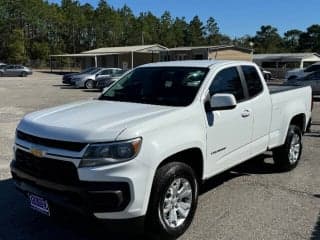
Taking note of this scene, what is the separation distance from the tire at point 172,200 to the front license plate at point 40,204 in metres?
0.96

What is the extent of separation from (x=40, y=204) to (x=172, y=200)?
4.18 ft

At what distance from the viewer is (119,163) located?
160 inches

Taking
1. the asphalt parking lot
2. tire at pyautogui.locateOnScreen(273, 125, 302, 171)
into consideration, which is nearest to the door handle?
the asphalt parking lot

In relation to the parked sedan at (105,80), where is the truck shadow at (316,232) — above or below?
below

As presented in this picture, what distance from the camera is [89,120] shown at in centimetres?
451

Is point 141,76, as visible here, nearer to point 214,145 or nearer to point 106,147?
point 214,145

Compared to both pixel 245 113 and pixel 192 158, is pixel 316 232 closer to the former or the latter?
pixel 192 158

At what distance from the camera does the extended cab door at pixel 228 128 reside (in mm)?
5289

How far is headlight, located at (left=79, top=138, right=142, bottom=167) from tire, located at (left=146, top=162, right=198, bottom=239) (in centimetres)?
42

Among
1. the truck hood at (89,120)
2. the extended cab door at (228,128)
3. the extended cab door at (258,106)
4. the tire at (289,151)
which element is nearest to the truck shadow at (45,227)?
the truck hood at (89,120)

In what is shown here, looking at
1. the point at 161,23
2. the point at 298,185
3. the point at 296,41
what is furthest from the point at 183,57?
the point at 296,41

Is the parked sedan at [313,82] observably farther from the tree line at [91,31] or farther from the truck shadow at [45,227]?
the tree line at [91,31]

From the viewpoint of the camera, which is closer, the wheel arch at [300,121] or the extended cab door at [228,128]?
the extended cab door at [228,128]

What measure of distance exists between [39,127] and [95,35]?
102 meters
